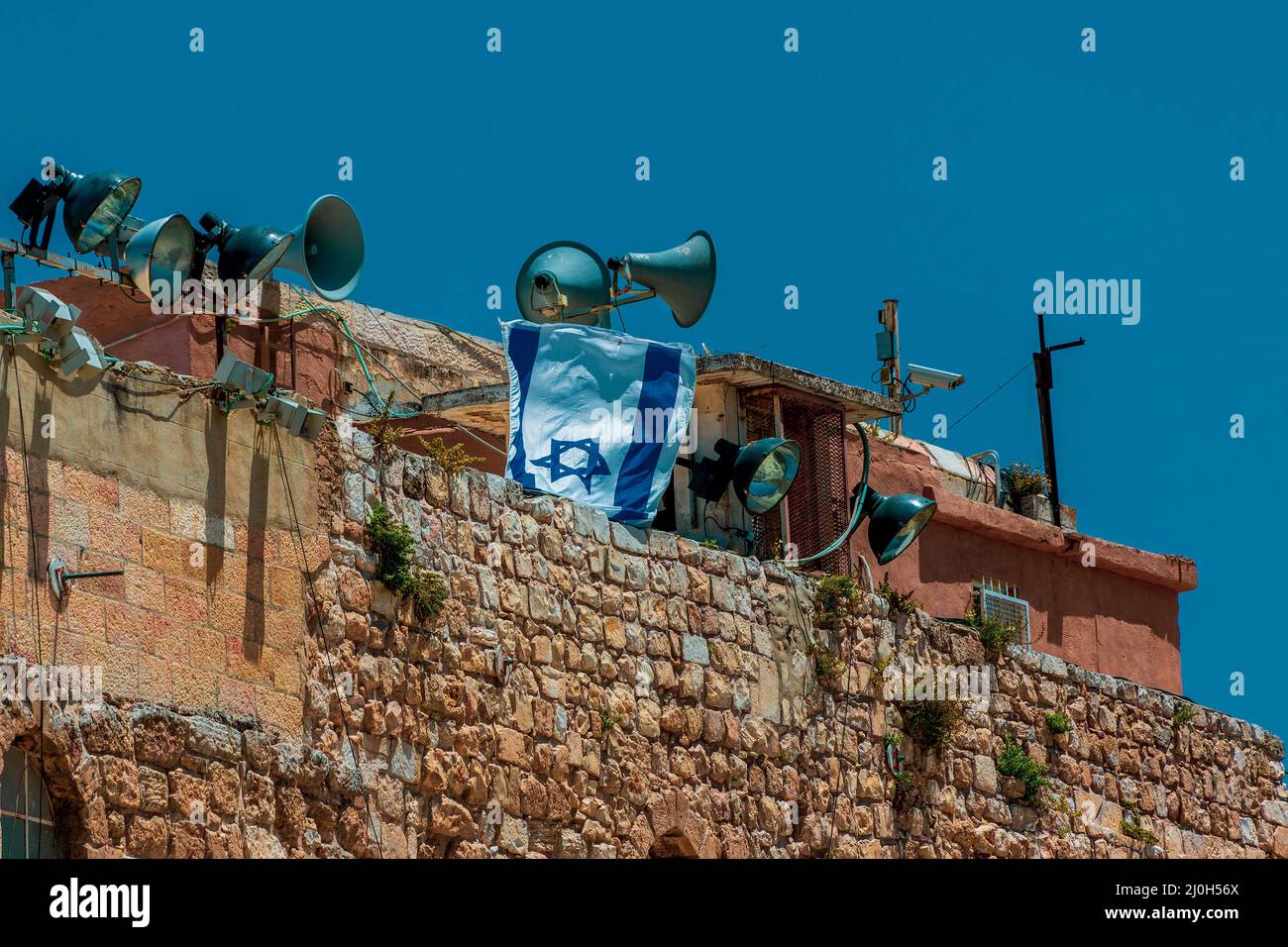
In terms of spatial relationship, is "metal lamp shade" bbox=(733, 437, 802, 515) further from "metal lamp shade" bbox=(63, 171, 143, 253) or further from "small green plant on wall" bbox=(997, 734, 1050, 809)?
"metal lamp shade" bbox=(63, 171, 143, 253)

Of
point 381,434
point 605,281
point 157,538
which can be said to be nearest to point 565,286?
point 605,281

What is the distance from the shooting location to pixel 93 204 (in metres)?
15.4

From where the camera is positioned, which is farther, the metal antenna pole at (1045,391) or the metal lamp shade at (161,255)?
the metal antenna pole at (1045,391)

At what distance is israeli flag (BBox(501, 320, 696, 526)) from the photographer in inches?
689

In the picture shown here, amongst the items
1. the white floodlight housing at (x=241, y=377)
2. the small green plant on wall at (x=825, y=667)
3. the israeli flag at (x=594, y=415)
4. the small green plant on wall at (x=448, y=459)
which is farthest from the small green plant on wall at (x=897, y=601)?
the white floodlight housing at (x=241, y=377)

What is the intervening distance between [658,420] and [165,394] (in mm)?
4860

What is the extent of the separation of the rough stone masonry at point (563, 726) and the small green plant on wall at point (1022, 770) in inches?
1.8

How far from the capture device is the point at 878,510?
2017 centimetres

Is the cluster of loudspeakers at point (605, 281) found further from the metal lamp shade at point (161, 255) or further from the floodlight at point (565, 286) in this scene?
the metal lamp shade at point (161, 255)

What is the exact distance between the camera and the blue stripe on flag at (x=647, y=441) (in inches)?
691

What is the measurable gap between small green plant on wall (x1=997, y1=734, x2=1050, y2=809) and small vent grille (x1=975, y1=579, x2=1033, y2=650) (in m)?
3.78

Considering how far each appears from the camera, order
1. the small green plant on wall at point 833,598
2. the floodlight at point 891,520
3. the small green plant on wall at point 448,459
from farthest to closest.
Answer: the floodlight at point 891,520 < the small green plant on wall at point 833,598 < the small green plant on wall at point 448,459
